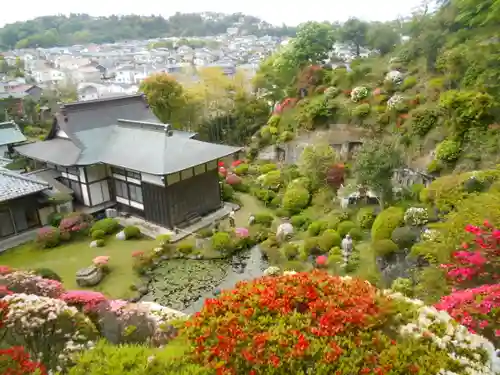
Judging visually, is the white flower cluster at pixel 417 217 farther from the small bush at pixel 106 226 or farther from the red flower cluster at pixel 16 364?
the small bush at pixel 106 226

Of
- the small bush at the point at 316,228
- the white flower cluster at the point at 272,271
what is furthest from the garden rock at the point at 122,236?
the small bush at the point at 316,228

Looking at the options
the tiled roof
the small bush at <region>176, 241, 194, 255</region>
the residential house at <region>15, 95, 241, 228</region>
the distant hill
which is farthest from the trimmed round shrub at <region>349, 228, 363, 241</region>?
the distant hill

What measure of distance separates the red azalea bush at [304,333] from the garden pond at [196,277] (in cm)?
720

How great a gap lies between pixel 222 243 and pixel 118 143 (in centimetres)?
741

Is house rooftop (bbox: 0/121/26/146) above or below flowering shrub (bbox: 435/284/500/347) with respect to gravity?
below

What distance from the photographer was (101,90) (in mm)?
54375

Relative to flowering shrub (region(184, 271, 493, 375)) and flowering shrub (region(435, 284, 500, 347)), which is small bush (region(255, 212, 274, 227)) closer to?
flowering shrub (region(435, 284, 500, 347))

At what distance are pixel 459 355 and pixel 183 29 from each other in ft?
399

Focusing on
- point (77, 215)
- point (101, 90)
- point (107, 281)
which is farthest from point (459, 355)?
point (101, 90)

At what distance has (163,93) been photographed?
25.9m

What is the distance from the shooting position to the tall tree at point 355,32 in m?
30.5

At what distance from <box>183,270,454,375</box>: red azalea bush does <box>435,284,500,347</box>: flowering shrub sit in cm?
118

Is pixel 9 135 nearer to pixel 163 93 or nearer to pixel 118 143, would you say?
pixel 163 93

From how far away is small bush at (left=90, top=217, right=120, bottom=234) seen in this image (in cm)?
1622
